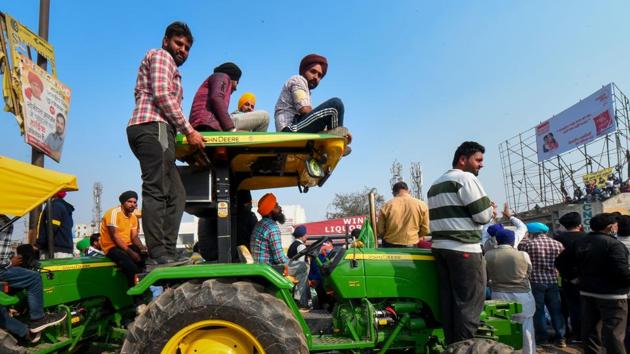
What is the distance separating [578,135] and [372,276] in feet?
84.6

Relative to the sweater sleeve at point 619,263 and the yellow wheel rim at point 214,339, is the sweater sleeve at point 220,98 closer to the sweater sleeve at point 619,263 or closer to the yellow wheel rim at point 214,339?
the yellow wheel rim at point 214,339

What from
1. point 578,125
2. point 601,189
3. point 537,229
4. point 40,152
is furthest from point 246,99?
point 578,125

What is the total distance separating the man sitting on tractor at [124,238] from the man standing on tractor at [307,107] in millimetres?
2582

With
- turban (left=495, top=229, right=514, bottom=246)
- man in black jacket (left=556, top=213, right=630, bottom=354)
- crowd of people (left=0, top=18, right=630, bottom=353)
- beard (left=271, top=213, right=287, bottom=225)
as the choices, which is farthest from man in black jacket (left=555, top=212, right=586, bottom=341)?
beard (left=271, top=213, right=287, bottom=225)

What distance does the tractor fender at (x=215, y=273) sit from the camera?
3369 mm

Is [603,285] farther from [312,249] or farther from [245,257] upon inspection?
[245,257]

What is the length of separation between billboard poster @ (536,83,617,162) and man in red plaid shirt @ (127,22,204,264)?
962 inches

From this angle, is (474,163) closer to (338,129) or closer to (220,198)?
(338,129)

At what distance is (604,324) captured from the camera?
489 cm

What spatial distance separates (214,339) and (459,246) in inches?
86.2

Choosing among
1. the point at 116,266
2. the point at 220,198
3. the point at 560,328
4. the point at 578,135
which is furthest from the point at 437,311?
the point at 578,135

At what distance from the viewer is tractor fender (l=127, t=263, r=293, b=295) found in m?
3.37

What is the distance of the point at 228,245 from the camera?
3682 mm

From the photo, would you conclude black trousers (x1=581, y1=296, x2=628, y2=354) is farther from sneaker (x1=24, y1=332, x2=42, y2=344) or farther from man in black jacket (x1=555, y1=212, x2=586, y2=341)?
sneaker (x1=24, y1=332, x2=42, y2=344)
